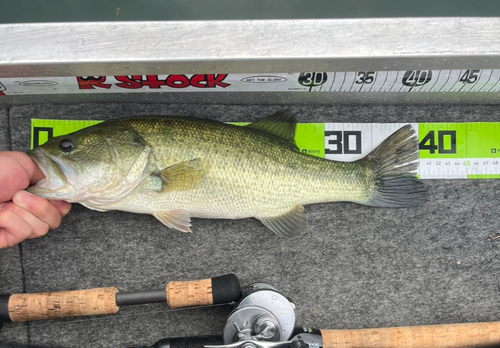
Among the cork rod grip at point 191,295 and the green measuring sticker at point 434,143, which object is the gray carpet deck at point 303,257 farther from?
the cork rod grip at point 191,295

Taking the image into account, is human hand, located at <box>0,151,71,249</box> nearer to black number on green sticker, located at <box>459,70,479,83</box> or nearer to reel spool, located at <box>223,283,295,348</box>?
reel spool, located at <box>223,283,295,348</box>

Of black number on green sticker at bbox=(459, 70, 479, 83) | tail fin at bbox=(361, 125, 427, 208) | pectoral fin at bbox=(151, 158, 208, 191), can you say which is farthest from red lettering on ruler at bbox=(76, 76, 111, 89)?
black number on green sticker at bbox=(459, 70, 479, 83)

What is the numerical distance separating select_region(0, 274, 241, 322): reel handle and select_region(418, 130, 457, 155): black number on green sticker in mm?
1349

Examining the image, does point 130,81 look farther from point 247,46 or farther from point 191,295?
point 191,295

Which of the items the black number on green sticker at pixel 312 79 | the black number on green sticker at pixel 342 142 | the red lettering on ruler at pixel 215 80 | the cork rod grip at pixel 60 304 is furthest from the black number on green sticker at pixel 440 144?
the cork rod grip at pixel 60 304

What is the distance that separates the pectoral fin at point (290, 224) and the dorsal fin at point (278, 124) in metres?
0.39

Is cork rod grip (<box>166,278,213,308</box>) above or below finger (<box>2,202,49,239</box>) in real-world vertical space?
below

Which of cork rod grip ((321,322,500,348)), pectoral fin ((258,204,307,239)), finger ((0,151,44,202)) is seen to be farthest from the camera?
pectoral fin ((258,204,307,239))

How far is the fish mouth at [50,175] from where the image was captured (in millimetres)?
1773

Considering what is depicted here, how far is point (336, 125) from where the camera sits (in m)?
2.26

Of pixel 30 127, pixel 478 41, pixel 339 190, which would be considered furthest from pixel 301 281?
pixel 30 127

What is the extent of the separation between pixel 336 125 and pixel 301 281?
3.04 ft

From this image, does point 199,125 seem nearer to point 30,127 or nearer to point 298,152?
point 298,152

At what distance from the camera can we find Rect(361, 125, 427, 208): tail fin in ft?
6.95
